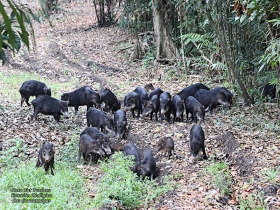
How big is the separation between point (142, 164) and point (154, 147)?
1.51 metres

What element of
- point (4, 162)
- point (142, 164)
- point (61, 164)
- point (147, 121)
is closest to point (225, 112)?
point (147, 121)

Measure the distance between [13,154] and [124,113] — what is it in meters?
2.69

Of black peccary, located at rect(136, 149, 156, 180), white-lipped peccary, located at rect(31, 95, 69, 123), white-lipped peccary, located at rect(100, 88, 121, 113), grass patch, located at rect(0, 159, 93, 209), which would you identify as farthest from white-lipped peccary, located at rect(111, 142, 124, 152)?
white-lipped peccary, located at rect(100, 88, 121, 113)

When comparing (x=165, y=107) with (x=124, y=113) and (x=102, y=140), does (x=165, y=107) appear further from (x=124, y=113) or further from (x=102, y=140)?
(x=102, y=140)

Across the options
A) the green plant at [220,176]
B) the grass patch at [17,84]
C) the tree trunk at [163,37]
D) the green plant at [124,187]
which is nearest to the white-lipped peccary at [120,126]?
the green plant at [124,187]

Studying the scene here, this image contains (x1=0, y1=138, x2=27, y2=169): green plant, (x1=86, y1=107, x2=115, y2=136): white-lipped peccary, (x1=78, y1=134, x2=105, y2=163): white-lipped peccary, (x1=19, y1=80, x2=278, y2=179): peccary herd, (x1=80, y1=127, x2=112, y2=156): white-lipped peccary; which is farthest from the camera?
(x1=86, y1=107, x2=115, y2=136): white-lipped peccary

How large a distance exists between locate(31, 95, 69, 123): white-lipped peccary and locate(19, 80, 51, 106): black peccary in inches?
46.8

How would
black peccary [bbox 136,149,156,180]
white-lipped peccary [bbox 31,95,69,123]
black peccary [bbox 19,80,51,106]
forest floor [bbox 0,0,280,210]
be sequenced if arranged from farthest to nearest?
black peccary [bbox 19,80,51,106] → white-lipped peccary [bbox 31,95,69,123] → black peccary [bbox 136,149,156,180] → forest floor [bbox 0,0,280,210]

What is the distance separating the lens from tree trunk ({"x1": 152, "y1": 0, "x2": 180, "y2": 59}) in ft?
48.8

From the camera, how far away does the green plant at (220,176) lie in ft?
18.6

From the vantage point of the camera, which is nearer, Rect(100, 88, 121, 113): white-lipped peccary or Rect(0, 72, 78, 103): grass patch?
Rect(100, 88, 121, 113): white-lipped peccary

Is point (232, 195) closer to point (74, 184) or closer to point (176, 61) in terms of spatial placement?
point (74, 184)

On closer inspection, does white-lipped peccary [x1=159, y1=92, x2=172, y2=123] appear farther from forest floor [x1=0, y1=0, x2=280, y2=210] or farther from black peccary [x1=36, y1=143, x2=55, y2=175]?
black peccary [x1=36, y1=143, x2=55, y2=175]

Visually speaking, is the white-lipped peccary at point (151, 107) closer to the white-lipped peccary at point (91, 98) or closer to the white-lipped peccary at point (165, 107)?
the white-lipped peccary at point (165, 107)
